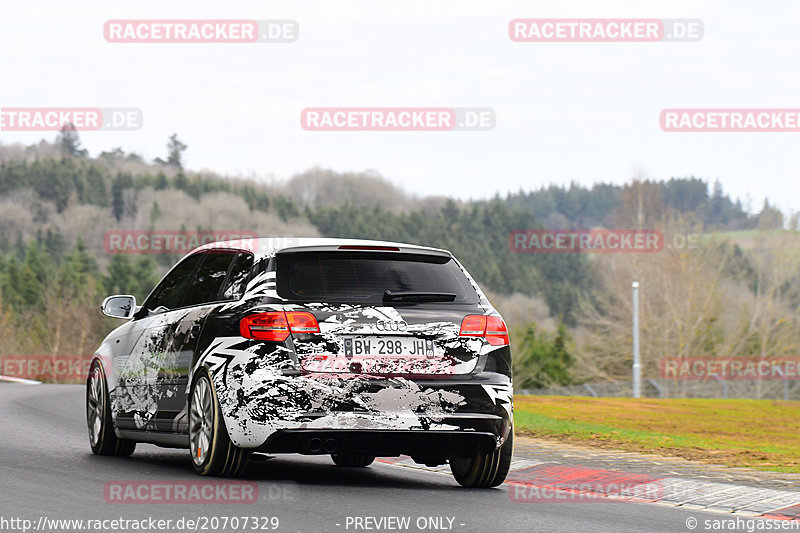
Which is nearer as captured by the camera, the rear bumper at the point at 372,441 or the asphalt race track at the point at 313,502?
the asphalt race track at the point at 313,502

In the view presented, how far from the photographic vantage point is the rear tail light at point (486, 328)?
26.4ft

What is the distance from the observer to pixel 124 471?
914 centimetres

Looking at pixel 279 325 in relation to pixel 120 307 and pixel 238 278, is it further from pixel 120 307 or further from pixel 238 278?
pixel 120 307

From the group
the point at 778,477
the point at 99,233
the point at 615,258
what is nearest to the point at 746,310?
the point at 615,258

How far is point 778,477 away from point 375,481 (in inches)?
146

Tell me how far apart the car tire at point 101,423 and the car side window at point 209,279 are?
184 centimetres

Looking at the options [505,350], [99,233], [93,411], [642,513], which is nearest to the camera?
[642,513]

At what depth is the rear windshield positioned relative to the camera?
7980 millimetres

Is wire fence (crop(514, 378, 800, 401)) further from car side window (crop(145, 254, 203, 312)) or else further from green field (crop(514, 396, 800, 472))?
car side window (crop(145, 254, 203, 312))

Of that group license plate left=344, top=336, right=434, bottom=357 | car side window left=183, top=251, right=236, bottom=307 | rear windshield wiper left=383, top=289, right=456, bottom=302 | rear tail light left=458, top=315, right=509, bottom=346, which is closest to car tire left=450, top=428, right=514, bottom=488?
rear tail light left=458, top=315, right=509, bottom=346

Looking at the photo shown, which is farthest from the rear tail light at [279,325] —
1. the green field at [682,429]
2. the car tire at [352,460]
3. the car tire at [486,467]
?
the green field at [682,429]

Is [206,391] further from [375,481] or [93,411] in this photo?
[93,411]

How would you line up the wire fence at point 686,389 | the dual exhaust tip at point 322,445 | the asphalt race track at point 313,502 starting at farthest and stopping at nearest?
the wire fence at point 686,389, the dual exhaust tip at point 322,445, the asphalt race track at point 313,502

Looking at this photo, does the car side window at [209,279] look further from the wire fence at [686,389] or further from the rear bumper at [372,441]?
the wire fence at [686,389]
